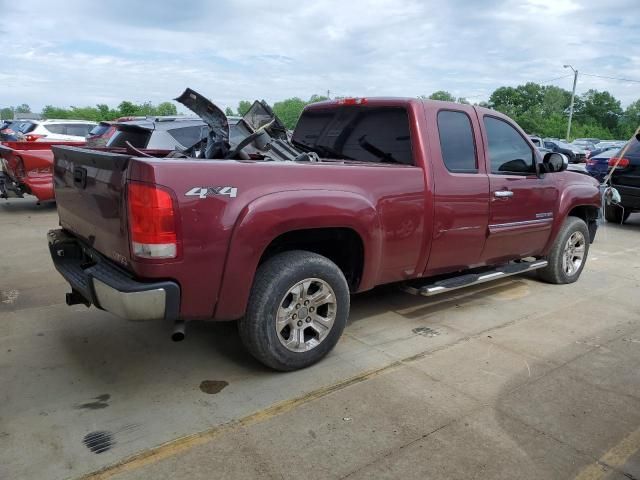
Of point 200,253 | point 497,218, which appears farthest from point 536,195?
point 200,253

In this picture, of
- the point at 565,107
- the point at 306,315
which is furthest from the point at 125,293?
the point at 565,107

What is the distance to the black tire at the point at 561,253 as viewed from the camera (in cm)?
569

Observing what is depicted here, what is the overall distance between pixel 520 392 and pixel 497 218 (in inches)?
69.2

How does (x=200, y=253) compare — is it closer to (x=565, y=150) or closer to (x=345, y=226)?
(x=345, y=226)

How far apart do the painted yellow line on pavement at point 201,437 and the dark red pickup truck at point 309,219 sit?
32cm

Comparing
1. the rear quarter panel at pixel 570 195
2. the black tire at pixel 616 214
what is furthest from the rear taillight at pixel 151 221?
the black tire at pixel 616 214

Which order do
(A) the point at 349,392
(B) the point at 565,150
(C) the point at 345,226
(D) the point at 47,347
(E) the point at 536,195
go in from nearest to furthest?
(A) the point at 349,392 < (C) the point at 345,226 < (D) the point at 47,347 < (E) the point at 536,195 < (B) the point at 565,150

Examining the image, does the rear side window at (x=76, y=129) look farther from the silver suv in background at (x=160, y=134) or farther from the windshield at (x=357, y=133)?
the windshield at (x=357, y=133)

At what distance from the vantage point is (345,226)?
11.7ft

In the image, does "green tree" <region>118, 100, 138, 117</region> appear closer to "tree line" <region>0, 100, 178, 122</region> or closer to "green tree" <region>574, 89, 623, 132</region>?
"tree line" <region>0, 100, 178, 122</region>

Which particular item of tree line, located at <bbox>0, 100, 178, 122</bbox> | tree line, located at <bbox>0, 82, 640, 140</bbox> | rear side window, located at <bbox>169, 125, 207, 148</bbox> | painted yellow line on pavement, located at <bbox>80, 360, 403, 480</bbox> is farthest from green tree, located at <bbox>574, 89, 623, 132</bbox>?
painted yellow line on pavement, located at <bbox>80, 360, 403, 480</bbox>

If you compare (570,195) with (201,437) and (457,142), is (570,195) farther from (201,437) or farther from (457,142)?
(201,437)

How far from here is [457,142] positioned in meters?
4.44

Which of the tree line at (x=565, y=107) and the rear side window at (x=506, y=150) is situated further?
the tree line at (x=565, y=107)
